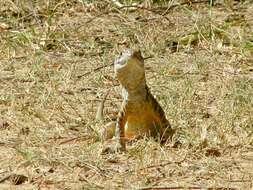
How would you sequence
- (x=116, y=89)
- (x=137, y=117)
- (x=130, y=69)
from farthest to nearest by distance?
(x=116, y=89), (x=137, y=117), (x=130, y=69)

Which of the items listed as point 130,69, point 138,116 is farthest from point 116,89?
point 130,69

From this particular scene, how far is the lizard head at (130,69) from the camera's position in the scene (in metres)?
5.50

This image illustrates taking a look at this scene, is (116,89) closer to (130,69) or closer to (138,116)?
(138,116)

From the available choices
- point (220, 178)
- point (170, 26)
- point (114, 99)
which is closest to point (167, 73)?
point (114, 99)

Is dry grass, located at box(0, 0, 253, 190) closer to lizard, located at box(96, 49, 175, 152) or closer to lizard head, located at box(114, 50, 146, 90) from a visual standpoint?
lizard, located at box(96, 49, 175, 152)

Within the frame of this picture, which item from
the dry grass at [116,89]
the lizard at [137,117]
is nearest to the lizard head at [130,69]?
the lizard at [137,117]

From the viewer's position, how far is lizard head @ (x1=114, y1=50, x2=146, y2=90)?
18.1 feet

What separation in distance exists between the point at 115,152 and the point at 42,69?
2280 mm

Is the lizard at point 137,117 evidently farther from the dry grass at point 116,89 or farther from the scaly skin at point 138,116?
the dry grass at point 116,89

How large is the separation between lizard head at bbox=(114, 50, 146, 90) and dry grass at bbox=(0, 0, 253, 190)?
433 millimetres

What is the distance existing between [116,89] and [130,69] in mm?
1718

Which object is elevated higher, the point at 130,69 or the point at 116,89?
the point at 130,69

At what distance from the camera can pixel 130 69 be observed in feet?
Result: 18.3

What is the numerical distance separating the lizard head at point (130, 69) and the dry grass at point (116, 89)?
43cm
